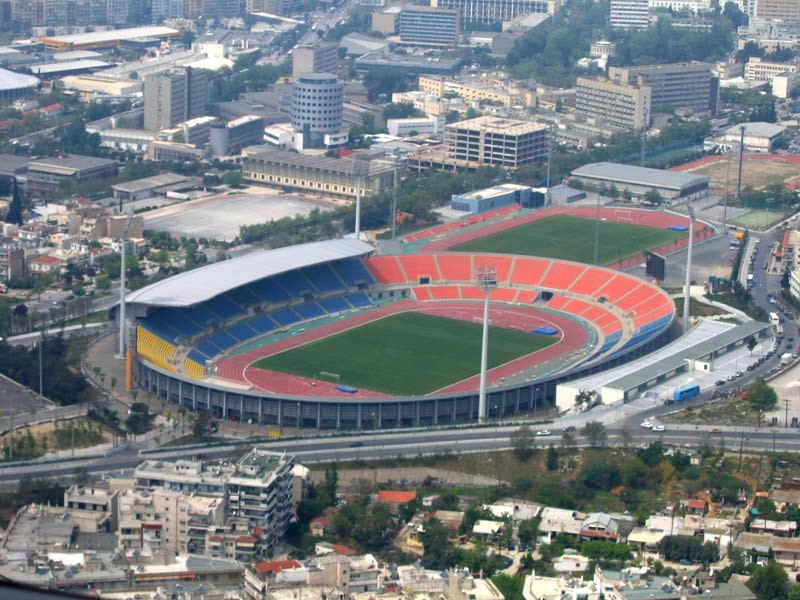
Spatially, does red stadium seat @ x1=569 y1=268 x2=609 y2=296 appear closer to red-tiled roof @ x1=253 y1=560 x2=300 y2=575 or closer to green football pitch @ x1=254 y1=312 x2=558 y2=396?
green football pitch @ x1=254 y1=312 x2=558 y2=396

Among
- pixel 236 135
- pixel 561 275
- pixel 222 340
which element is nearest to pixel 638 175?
pixel 561 275

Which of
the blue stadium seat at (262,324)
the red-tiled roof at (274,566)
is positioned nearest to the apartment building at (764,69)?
the blue stadium seat at (262,324)

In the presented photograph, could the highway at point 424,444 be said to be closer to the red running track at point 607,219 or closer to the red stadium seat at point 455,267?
the red stadium seat at point 455,267

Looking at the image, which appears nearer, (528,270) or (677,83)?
(528,270)

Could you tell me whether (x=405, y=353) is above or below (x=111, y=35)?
below

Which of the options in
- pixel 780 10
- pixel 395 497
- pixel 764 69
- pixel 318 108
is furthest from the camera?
pixel 780 10

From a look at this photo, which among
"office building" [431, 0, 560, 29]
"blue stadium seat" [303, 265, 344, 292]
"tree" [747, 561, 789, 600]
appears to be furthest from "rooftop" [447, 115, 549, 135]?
"tree" [747, 561, 789, 600]

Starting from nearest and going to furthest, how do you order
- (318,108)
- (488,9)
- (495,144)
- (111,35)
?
(495,144) < (318,108) < (111,35) < (488,9)

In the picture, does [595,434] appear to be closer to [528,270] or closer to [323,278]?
[323,278]

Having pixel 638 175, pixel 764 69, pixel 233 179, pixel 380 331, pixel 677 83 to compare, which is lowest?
pixel 380 331
